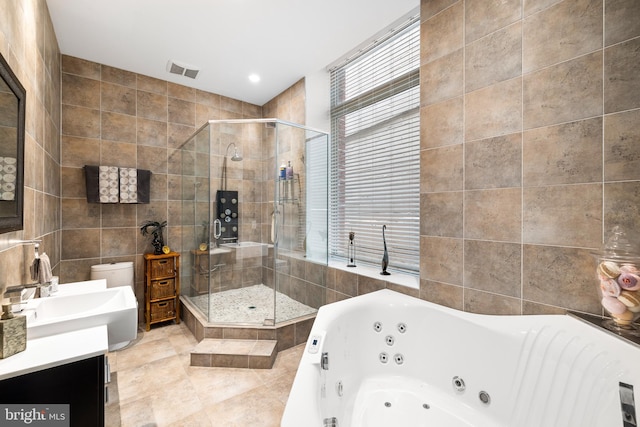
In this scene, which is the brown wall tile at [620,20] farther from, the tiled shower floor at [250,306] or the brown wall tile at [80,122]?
the brown wall tile at [80,122]

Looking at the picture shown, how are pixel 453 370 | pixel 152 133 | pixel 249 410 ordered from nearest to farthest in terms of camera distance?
1. pixel 453 370
2. pixel 249 410
3. pixel 152 133

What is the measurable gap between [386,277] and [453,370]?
0.80 meters

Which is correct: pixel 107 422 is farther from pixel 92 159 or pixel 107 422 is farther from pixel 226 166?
pixel 92 159

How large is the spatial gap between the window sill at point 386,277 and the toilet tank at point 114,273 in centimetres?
213

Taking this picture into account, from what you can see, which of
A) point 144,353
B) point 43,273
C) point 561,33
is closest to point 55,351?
point 43,273

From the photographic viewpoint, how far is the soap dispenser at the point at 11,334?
38.2 inches

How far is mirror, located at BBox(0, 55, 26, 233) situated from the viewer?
46.4 inches

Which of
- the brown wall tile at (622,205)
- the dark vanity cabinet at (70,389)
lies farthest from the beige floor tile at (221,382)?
the brown wall tile at (622,205)

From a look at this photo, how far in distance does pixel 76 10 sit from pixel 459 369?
372 cm

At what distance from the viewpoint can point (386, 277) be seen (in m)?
2.26

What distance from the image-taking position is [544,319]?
1368mm

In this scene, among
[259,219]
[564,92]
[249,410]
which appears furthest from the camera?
[259,219]

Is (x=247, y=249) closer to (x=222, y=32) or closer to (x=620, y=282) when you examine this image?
(x=222, y=32)

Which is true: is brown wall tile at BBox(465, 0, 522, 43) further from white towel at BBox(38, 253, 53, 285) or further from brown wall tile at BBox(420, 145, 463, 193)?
white towel at BBox(38, 253, 53, 285)
